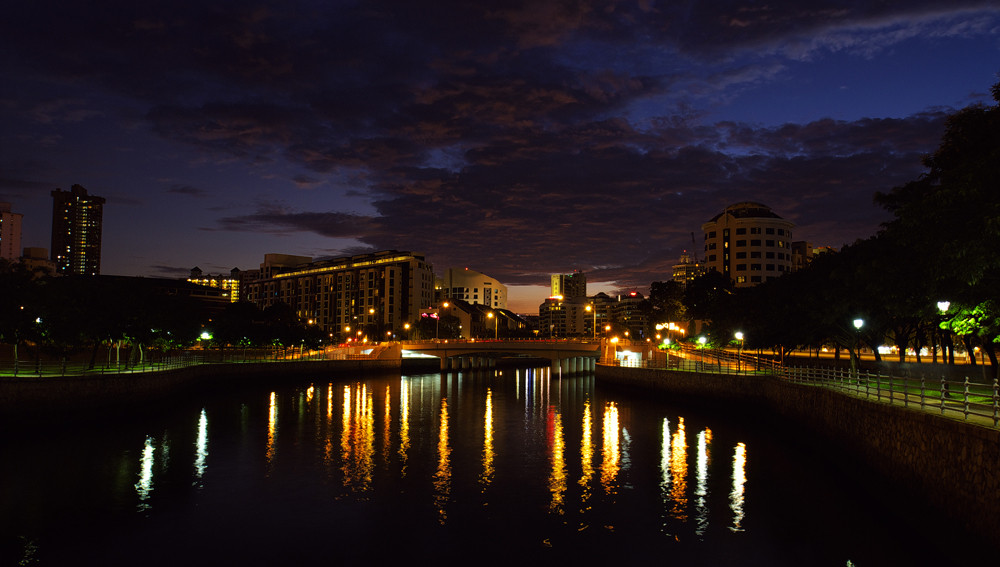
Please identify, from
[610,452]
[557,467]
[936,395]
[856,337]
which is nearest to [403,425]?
[610,452]

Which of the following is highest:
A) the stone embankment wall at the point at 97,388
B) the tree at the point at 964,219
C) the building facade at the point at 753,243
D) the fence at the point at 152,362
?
the building facade at the point at 753,243

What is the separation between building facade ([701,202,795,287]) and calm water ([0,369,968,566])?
373 ft

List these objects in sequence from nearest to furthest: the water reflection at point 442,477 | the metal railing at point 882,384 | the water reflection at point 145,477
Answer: the metal railing at point 882,384 < the water reflection at point 442,477 < the water reflection at point 145,477

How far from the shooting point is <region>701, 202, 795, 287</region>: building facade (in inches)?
6230

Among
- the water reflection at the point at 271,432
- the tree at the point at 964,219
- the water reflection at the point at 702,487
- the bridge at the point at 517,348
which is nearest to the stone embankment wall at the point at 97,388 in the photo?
the water reflection at the point at 271,432

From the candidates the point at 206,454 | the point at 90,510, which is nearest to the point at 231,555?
the point at 90,510

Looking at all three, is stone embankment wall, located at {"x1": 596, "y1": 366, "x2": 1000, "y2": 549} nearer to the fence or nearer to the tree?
the tree

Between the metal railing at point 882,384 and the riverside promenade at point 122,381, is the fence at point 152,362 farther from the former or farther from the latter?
the metal railing at point 882,384

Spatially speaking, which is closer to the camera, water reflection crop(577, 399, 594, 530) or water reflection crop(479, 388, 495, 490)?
water reflection crop(577, 399, 594, 530)

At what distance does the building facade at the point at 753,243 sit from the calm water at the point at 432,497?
114m

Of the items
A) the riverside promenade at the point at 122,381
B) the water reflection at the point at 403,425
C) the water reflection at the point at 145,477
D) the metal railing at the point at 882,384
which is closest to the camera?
the metal railing at the point at 882,384

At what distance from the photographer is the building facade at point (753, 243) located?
6230 inches

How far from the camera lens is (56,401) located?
4434 centimetres

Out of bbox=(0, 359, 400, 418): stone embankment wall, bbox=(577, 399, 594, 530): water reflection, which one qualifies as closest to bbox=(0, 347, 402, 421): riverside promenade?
bbox=(0, 359, 400, 418): stone embankment wall
